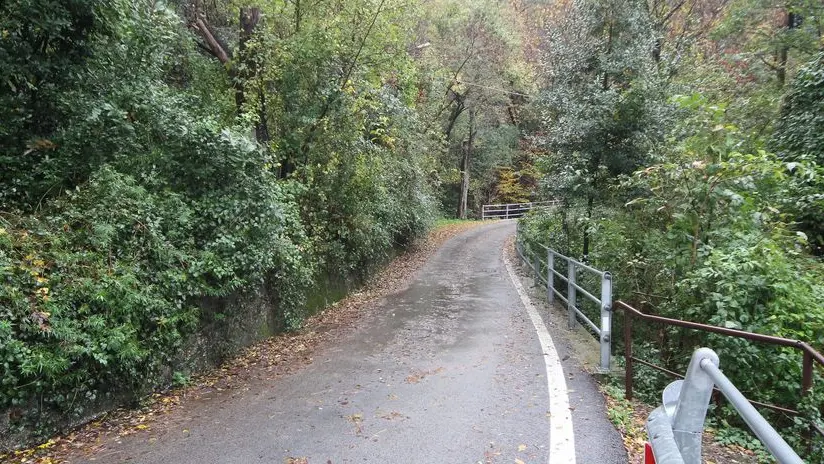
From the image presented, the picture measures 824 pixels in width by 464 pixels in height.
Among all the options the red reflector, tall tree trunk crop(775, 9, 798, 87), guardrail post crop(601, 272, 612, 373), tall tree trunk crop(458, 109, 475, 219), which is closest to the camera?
the red reflector

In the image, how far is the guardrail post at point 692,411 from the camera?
1729mm

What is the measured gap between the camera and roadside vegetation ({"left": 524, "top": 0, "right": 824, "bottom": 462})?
5141mm

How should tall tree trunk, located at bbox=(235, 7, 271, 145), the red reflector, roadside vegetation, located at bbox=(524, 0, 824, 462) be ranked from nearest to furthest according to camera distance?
the red reflector < roadside vegetation, located at bbox=(524, 0, 824, 462) < tall tree trunk, located at bbox=(235, 7, 271, 145)

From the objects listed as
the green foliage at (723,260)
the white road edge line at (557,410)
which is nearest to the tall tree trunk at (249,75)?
the white road edge line at (557,410)

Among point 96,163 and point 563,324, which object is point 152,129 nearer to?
point 96,163

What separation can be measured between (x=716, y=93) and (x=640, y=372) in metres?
10.7

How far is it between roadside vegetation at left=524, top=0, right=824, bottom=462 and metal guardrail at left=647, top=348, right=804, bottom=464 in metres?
2.97

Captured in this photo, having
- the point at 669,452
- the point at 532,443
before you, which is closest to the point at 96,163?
the point at 532,443

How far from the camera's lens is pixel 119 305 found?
473 centimetres

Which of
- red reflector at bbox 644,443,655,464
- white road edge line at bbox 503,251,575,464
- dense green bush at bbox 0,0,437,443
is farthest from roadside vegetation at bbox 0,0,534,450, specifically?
red reflector at bbox 644,443,655,464

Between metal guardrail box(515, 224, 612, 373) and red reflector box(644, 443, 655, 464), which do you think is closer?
red reflector box(644, 443, 655, 464)

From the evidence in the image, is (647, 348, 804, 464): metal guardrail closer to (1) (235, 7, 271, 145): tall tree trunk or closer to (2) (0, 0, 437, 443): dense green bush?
(2) (0, 0, 437, 443): dense green bush

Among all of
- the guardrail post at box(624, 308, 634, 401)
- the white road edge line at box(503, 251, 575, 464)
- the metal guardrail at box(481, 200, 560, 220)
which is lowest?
the white road edge line at box(503, 251, 575, 464)

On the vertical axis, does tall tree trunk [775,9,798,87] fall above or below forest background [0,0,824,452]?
above
